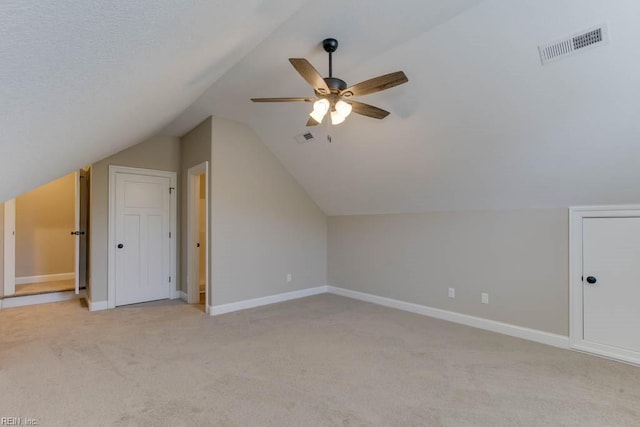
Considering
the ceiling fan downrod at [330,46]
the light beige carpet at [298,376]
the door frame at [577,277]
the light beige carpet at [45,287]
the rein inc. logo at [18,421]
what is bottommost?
the light beige carpet at [298,376]

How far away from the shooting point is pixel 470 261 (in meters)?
3.82

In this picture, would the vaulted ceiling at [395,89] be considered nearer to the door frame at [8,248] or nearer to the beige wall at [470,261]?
the beige wall at [470,261]

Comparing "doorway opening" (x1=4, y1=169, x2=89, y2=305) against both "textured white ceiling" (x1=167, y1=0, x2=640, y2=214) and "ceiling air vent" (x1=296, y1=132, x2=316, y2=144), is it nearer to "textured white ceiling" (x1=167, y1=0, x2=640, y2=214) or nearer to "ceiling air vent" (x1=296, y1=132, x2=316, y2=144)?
"ceiling air vent" (x1=296, y1=132, x2=316, y2=144)

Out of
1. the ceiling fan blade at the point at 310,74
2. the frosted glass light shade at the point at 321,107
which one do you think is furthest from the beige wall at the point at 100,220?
the ceiling fan blade at the point at 310,74

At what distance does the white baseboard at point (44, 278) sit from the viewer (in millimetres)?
5523

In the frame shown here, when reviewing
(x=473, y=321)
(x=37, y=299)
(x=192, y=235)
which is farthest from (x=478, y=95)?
(x=37, y=299)

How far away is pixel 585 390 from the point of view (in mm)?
2328

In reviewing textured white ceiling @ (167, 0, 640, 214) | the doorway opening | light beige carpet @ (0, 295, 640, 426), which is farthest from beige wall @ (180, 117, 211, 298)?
the doorway opening

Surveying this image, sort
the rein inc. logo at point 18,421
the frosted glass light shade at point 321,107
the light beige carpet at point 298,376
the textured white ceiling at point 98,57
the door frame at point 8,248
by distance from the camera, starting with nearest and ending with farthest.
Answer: the textured white ceiling at point 98,57
the rein inc. logo at point 18,421
the light beige carpet at point 298,376
the frosted glass light shade at point 321,107
the door frame at point 8,248

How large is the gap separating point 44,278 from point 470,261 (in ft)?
23.1

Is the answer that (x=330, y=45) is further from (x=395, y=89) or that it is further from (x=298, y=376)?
(x=298, y=376)

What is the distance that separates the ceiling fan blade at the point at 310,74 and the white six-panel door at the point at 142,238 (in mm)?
3632

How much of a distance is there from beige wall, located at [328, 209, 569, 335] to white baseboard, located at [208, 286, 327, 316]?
552 millimetres

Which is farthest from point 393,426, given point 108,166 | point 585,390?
point 108,166
